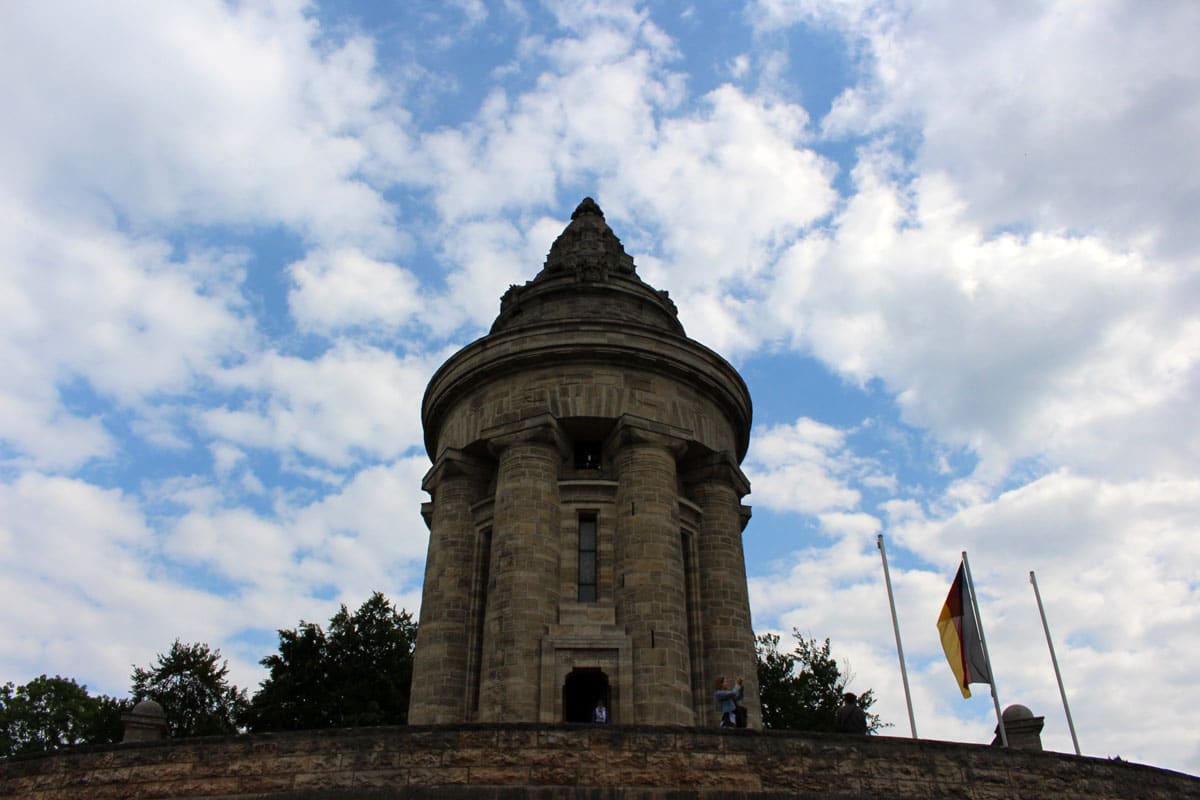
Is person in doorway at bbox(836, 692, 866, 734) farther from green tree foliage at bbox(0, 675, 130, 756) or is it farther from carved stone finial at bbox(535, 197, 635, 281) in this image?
green tree foliage at bbox(0, 675, 130, 756)

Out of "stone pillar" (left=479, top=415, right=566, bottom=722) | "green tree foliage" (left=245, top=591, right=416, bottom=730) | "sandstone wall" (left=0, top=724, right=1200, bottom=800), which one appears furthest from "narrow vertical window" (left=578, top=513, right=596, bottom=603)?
"green tree foliage" (left=245, top=591, right=416, bottom=730)

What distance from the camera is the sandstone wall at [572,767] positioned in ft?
36.2

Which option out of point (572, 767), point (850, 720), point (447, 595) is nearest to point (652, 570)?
point (447, 595)

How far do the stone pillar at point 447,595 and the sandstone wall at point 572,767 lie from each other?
27.5ft

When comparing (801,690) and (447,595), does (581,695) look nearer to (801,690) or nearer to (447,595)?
(447,595)

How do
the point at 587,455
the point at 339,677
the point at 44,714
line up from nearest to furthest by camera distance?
1. the point at 587,455
2. the point at 339,677
3. the point at 44,714

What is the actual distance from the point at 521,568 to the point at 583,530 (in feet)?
7.48

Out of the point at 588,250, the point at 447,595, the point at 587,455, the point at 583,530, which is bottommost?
the point at 447,595

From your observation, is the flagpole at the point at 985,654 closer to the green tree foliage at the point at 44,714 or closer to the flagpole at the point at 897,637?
the flagpole at the point at 897,637

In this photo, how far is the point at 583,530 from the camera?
69.6 feet

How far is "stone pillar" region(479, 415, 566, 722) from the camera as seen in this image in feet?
60.3

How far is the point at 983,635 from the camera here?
53.9 ft

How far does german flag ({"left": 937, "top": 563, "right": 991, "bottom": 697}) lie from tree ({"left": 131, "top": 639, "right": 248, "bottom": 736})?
30.6 m

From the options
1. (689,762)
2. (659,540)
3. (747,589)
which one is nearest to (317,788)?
(689,762)
